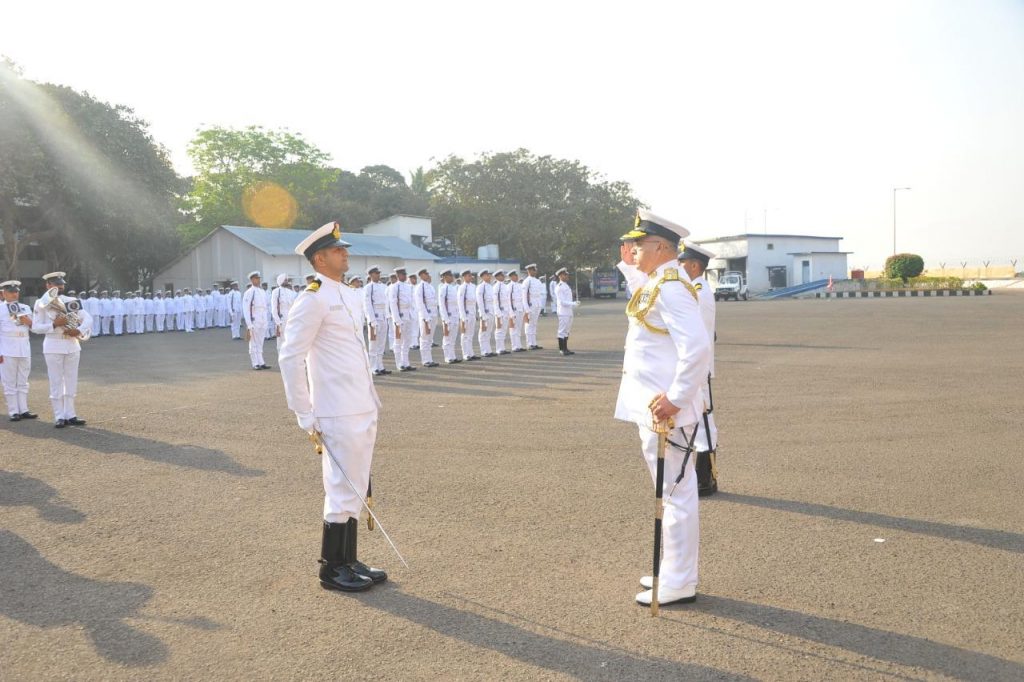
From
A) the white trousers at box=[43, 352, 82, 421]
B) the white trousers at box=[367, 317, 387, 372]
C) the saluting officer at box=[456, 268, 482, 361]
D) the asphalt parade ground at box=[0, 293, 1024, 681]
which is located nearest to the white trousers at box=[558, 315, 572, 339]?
the saluting officer at box=[456, 268, 482, 361]

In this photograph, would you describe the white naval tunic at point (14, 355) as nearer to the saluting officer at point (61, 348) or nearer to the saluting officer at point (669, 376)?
the saluting officer at point (61, 348)

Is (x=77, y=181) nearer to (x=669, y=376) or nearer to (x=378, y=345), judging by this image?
(x=378, y=345)

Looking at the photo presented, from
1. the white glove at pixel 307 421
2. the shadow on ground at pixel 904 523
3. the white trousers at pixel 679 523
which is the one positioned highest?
the white glove at pixel 307 421

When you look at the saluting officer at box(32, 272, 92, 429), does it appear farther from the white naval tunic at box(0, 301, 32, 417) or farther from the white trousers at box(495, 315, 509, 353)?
the white trousers at box(495, 315, 509, 353)

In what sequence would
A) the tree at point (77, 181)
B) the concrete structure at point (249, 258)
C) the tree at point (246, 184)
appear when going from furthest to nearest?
the tree at point (246, 184), the concrete structure at point (249, 258), the tree at point (77, 181)

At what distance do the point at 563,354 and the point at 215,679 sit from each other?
599 inches

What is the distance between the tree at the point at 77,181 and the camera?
32188 millimetres

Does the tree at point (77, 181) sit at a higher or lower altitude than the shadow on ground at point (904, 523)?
higher

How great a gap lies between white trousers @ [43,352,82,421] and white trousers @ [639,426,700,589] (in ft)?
28.8

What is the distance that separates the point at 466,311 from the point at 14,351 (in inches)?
379

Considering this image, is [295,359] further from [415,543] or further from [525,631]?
[525,631]

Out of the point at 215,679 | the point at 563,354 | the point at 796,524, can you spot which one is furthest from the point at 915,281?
the point at 215,679

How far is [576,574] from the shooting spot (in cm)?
461

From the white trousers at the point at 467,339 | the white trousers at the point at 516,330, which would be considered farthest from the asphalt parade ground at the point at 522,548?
the white trousers at the point at 516,330
